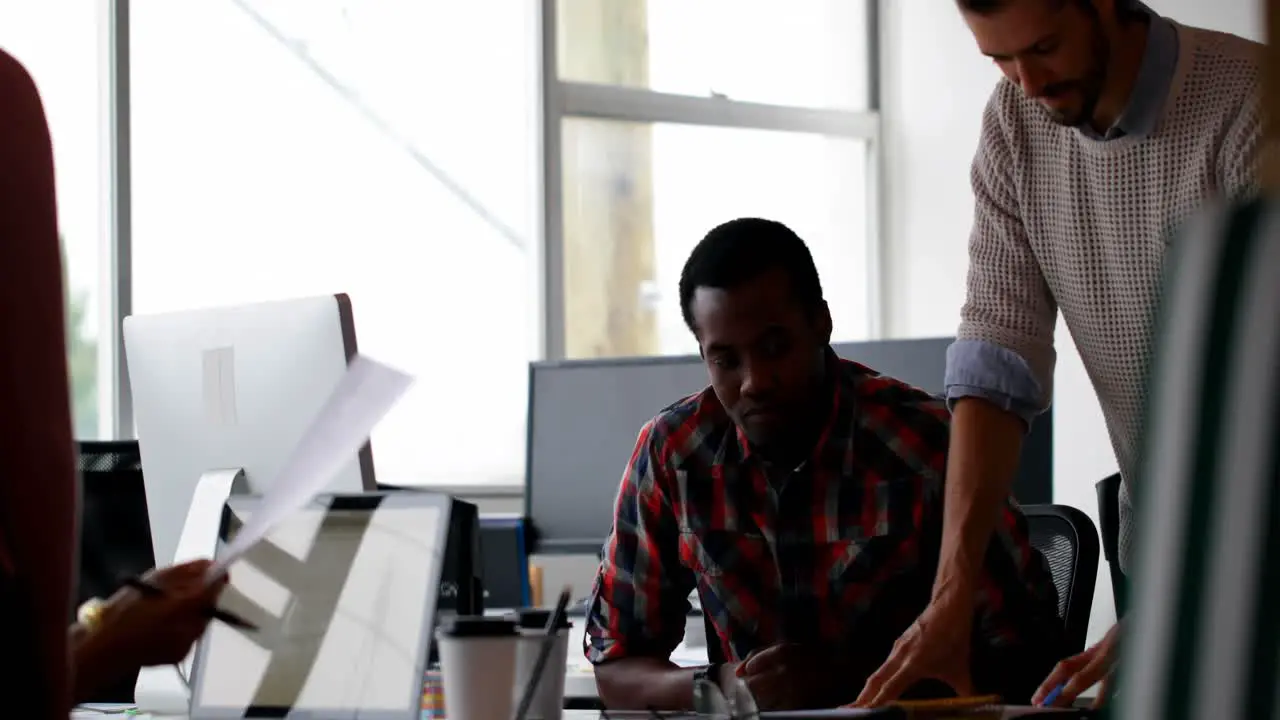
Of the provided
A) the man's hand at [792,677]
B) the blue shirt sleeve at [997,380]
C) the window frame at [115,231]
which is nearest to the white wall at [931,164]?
the window frame at [115,231]

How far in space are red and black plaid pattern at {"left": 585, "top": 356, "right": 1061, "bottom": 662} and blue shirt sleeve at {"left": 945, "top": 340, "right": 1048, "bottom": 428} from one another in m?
0.18

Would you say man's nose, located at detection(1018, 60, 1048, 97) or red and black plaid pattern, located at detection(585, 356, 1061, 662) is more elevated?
man's nose, located at detection(1018, 60, 1048, 97)

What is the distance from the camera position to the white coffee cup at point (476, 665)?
132cm

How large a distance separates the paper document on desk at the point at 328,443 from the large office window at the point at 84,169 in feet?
9.49

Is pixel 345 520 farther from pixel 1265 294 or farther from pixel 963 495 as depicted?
pixel 1265 294

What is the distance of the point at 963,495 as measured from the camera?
1641 millimetres

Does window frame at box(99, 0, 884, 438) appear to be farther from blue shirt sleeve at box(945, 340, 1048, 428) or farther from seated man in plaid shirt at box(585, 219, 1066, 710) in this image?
blue shirt sleeve at box(945, 340, 1048, 428)

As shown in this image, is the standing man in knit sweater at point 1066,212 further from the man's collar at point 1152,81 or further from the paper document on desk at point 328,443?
the paper document on desk at point 328,443

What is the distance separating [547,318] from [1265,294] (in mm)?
4242

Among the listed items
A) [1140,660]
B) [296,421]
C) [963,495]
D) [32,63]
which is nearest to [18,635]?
[1140,660]

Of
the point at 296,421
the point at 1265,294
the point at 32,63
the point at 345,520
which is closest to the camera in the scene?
the point at 1265,294

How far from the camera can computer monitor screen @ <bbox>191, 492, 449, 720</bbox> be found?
4.62 ft

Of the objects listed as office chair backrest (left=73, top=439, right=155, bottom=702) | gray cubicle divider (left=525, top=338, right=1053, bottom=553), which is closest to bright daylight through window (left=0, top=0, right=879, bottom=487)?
gray cubicle divider (left=525, top=338, right=1053, bottom=553)

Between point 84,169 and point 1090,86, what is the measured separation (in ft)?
9.57
